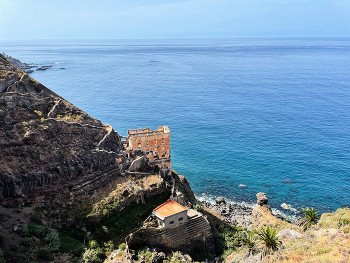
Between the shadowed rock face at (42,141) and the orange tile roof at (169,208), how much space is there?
11.8 m

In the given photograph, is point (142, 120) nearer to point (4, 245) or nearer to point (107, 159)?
point (107, 159)

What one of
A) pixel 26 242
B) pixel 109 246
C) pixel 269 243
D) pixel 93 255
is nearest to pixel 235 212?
pixel 109 246

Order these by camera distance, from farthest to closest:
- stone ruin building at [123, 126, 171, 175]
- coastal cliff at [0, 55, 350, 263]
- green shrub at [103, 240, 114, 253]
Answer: stone ruin building at [123, 126, 171, 175] → green shrub at [103, 240, 114, 253] → coastal cliff at [0, 55, 350, 263]

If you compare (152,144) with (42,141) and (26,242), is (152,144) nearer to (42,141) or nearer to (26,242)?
(42,141)

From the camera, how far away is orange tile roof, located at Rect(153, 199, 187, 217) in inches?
2189

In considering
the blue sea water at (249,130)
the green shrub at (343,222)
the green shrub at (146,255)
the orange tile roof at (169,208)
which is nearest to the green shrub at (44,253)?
the green shrub at (146,255)

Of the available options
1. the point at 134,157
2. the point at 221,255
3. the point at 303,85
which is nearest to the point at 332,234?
the point at 221,255

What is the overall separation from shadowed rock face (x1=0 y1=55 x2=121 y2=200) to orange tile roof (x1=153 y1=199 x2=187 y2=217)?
11791mm

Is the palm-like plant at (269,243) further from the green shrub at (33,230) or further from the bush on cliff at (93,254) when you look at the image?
the green shrub at (33,230)

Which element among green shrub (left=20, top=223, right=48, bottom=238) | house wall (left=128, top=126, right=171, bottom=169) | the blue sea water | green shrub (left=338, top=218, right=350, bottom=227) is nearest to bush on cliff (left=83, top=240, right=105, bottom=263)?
green shrub (left=20, top=223, right=48, bottom=238)

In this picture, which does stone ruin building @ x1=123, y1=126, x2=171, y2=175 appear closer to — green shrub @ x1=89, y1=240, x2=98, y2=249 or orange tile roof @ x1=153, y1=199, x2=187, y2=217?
orange tile roof @ x1=153, y1=199, x2=187, y2=217

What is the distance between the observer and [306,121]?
133375mm

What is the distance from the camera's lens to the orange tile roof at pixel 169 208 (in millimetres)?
55594

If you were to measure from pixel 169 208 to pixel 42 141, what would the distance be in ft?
76.2
